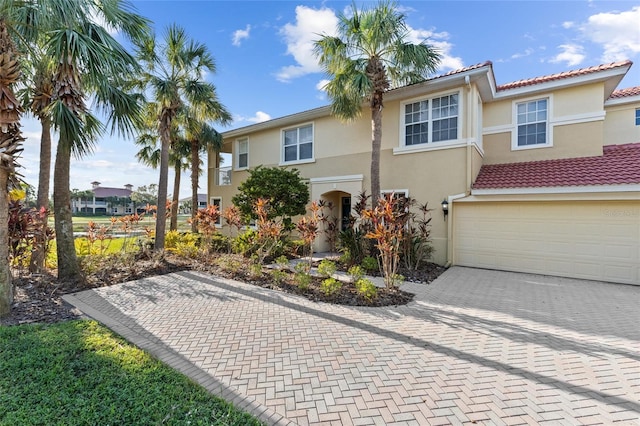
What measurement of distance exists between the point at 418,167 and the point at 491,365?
29.0 ft

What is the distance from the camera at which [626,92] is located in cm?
1202

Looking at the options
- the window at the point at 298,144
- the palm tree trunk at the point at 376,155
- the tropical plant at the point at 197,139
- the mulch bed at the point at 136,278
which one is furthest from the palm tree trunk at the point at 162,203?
the palm tree trunk at the point at 376,155

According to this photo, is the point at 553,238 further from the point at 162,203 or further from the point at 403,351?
the point at 162,203

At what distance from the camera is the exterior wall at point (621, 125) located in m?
11.9

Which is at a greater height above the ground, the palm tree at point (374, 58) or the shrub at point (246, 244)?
the palm tree at point (374, 58)

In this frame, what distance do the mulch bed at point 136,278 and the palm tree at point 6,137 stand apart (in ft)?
2.05

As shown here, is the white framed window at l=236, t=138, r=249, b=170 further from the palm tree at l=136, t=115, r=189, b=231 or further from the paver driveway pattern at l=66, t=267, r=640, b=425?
the paver driveway pattern at l=66, t=267, r=640, b=425

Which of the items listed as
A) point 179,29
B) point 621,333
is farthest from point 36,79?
point 621,333

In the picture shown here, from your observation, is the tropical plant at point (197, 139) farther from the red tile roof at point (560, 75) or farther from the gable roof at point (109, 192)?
the gable roof at point (109, 192)

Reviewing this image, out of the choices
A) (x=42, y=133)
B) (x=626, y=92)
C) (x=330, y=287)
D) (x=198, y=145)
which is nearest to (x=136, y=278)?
(x=42, y=133)

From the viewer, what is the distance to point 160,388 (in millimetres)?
3281

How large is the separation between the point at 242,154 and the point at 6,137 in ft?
42.4

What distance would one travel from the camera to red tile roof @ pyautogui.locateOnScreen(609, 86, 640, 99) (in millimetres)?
11750

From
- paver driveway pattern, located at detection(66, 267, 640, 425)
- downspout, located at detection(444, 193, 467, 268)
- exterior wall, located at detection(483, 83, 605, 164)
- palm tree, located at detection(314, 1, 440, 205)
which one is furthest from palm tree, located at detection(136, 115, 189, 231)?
exterior wall, located at detection(483, 83, 605, 164)
